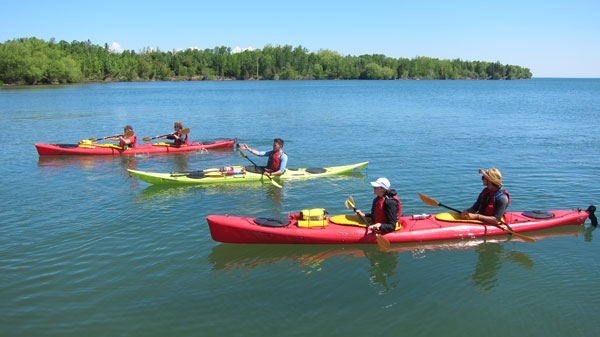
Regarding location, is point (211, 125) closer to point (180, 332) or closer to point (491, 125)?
point (491, 125)

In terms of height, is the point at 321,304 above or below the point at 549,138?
below

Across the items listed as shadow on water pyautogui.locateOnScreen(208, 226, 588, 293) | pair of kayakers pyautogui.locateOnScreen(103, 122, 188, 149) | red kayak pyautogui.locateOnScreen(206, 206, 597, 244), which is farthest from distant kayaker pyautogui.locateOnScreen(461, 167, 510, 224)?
pair of kayakers pyautogui.locateOnScreen(103, 122, 188, 149)

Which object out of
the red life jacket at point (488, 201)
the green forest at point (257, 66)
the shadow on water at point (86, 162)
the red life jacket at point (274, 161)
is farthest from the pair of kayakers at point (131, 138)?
the green forest at point (257, 66)

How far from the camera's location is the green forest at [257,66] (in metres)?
104

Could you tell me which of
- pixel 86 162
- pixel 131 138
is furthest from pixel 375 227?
pixel 86 162

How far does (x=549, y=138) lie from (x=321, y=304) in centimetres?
1878

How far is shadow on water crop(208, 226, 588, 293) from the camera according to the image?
24.9 feet

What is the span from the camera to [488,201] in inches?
333

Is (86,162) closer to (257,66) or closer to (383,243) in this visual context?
(383,243)

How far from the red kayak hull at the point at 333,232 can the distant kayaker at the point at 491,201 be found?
219mm

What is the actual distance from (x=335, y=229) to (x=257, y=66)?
423 feet

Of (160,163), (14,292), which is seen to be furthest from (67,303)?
(160,163)

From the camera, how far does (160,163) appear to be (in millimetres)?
15828

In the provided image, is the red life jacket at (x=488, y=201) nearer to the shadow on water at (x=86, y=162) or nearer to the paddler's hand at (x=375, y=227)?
the paddler's hand at (x=375, y=227)
